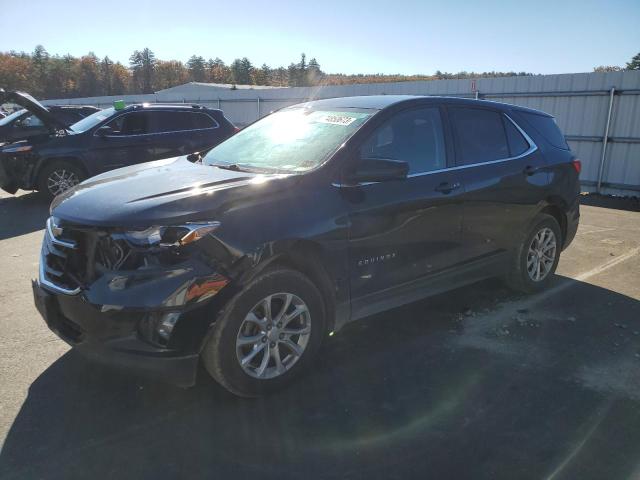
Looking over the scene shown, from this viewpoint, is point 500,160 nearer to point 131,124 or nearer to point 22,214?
point 131,124

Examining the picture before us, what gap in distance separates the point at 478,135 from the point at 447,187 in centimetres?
75

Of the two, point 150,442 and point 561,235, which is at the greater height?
point 561,235

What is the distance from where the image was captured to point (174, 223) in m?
2.76

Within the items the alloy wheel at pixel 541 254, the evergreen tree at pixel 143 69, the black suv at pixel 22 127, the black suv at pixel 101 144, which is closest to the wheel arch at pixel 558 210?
the alloy wheel at pixel 541 254

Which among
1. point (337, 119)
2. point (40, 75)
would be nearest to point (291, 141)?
point (337, 119)

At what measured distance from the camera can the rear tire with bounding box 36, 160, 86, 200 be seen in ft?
30.0

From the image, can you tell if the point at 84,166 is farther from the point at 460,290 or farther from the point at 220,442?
the point at 220,442

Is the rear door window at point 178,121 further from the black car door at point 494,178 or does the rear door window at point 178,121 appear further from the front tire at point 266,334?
the front tire at point 266,334

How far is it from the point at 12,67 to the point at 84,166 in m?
118

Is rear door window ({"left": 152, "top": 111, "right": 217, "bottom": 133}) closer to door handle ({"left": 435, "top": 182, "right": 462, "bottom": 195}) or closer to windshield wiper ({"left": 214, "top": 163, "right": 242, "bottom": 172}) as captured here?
windshield wiper ({"left": 214, "top": 163, "right": 242, "bottom": 172})

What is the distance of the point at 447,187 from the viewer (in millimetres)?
4004

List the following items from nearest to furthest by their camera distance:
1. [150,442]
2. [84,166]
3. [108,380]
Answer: [150,442] → [108,380] → [84,166]

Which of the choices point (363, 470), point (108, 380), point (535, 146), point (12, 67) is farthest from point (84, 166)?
point (12, 67)

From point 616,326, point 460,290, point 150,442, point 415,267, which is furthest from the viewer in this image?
point 460,290
